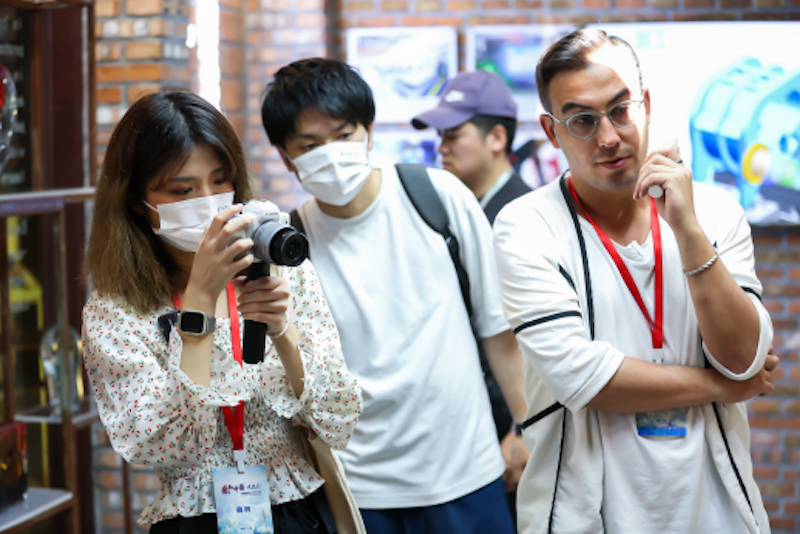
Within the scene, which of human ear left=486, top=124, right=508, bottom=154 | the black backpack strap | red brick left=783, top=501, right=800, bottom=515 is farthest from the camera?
red brick left=783, top=501, right=800, bottom=515

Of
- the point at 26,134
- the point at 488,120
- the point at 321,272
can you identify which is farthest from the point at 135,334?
the point at 488,120

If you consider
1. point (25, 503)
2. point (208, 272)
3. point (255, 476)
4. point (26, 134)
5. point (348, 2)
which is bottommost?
point (25, 503)

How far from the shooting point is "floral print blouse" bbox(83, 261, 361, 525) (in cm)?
126

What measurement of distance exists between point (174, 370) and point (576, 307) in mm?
704

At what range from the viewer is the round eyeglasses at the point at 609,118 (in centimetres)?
145

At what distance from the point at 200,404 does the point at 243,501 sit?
19 cm

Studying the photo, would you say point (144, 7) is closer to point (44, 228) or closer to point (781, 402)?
point (44, 228)

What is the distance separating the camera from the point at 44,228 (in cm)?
251

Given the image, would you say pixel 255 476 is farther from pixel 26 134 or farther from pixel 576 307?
pixel 26 134

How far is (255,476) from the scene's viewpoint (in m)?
Result: 1.32

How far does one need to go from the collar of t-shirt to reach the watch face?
4.77ft

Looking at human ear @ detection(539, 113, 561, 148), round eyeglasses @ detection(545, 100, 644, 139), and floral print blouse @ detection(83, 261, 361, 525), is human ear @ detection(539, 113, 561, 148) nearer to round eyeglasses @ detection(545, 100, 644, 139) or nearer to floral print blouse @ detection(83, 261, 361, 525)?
round eyeglasses @ detection(545, 100, 644, 139)

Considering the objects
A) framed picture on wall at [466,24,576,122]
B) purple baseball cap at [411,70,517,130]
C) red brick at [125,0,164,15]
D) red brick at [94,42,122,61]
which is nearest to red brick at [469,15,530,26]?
framed picture on wall at [466,24,576,122]

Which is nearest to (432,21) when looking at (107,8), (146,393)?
(107,8)
